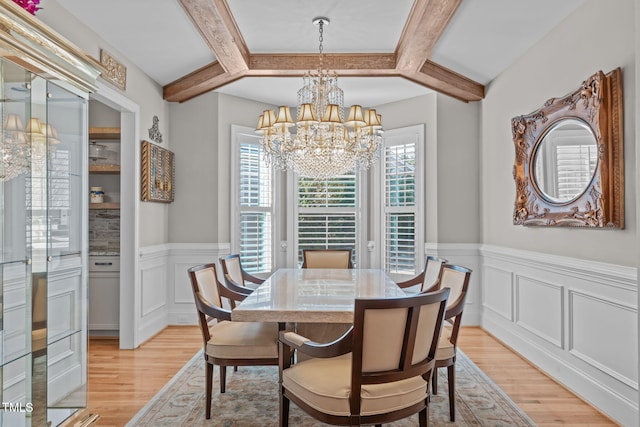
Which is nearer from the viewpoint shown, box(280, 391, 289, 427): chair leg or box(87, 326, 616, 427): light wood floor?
box(280, 391, 289, 427): chair leg

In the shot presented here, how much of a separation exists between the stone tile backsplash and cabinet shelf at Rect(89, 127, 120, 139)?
75 cm

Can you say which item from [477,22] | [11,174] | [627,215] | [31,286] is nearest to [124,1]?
[11,174]

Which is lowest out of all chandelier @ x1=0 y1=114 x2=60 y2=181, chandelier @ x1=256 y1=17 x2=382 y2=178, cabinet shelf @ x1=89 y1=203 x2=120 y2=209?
cabinet shelf @ x1=89 y1=203 x2=120 y2=209

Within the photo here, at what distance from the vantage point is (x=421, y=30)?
345cm

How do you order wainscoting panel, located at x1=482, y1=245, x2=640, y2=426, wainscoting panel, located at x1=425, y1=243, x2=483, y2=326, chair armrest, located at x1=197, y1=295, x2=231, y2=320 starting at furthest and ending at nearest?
wainscoting panel, located at x1=425, y1=243, x2=483, y2=326 → wainscoting panel, located at x1=482, y1=245, x2=640, y2=426 → chair armrest, located at x1=197, y1=295, x2=231, y2=320

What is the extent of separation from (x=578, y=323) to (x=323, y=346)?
7.12ft

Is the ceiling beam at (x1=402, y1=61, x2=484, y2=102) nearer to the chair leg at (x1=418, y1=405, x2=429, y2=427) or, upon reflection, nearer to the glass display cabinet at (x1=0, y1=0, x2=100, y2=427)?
the glass display cabinet at (x1=0, y1=0, x2=100, y2=427)

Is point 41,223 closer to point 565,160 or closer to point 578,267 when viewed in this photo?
point 578,267

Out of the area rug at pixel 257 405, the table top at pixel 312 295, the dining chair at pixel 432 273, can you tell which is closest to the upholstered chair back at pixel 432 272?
the dining chair at pixel 432 273

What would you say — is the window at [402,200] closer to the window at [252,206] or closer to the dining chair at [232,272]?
the window at [252,206]

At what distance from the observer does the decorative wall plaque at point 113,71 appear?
3.57 m

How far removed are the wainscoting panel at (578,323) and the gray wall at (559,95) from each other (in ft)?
0.40

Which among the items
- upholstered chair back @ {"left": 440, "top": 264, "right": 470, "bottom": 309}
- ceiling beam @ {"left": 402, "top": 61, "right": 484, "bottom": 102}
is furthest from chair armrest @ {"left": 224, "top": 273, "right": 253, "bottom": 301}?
ceiling beam @ {"left": 402, "top": 61, "right": 484, "bottom": 102}

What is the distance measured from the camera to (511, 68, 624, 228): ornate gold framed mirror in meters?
2.72
